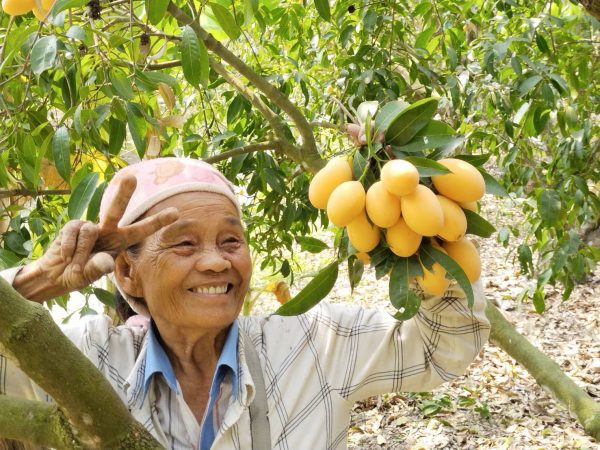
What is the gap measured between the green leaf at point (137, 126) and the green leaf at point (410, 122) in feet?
2.48

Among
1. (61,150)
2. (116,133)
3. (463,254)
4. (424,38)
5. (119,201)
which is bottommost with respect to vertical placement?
(463,254)

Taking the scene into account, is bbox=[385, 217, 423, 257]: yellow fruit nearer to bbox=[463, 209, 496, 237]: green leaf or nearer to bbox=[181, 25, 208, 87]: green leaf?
bbox=[463, 209, 496, 237]: green leaf

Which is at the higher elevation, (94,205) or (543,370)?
(94,205)

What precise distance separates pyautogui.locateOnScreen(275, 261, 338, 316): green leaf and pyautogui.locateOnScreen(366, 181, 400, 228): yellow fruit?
203 mm

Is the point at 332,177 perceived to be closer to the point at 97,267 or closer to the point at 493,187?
the point at 493,187

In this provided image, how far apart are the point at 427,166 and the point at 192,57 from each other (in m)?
0.71

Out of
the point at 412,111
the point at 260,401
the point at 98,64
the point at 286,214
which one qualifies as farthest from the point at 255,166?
the point at 412,111

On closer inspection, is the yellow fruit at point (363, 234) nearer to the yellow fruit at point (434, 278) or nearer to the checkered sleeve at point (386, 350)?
the yellow fruit at point (434, 278)

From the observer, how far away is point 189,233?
168cm

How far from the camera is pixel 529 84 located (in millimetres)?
2537

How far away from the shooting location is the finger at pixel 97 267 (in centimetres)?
122

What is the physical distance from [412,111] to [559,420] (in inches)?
125

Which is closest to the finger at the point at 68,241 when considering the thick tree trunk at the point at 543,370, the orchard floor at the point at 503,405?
the thick tree trunk at the point at 543,370

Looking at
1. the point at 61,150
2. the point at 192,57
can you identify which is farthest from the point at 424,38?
the point at 61,150
